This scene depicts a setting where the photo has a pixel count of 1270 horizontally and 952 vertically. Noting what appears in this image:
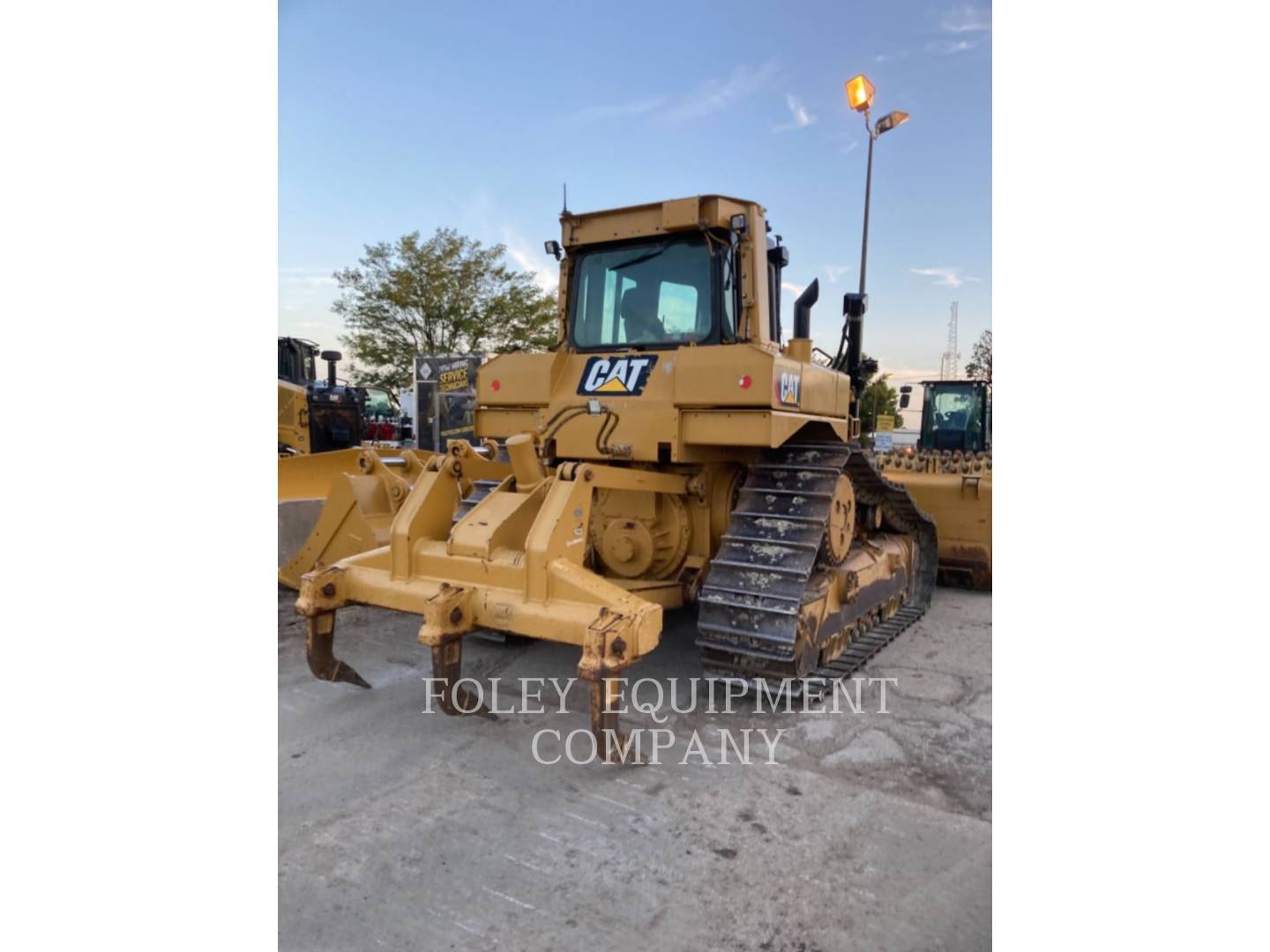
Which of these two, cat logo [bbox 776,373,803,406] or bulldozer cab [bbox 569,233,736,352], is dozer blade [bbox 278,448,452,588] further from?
cat logo [bbox 776,373,803,406]

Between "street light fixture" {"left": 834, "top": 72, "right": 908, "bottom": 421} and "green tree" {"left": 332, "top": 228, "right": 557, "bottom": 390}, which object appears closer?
"street light fixture" {"left": 834, "top": 72, "right": 908, "bottom": 421}

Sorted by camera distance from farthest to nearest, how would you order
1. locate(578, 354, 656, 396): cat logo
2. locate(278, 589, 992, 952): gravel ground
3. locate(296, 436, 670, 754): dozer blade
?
locate(578, 354, 656, 396): cat logo → locate(296, 436, 670, 754): dozer blade → locate(278, 589, 992, 952): gravel ground

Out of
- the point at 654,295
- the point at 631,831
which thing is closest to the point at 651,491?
the point at 654,295

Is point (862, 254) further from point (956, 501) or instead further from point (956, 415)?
point (956, 415)

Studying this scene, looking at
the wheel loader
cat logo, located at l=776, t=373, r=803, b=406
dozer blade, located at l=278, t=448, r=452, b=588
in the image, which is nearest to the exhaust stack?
dozer blade, located at l=278, t=448, r=452, b=588

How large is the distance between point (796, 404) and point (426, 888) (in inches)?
120

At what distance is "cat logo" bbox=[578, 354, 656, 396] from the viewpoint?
4516 mm

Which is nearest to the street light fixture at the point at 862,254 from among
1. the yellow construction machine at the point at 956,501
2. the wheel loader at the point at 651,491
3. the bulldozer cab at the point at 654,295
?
the wheel loader at the point at 651,491

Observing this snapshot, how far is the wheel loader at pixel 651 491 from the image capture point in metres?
3.74

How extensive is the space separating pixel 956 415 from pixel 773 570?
947 centimetres

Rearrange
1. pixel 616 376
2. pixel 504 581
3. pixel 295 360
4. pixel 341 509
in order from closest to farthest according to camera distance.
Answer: pixel 504 581
pixel 616 376
pixel 341 509
pixel 295 360

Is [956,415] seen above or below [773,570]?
above

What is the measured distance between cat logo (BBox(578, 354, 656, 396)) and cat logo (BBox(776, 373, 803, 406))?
0.77 m

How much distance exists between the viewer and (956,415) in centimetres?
1238
